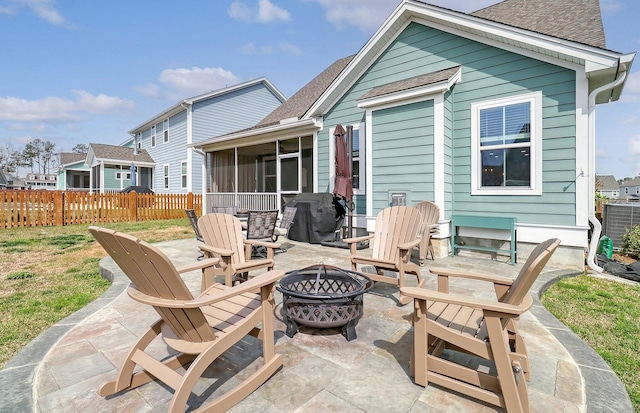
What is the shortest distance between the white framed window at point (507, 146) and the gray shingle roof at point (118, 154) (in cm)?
2055

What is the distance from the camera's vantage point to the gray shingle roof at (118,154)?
66.2 feet

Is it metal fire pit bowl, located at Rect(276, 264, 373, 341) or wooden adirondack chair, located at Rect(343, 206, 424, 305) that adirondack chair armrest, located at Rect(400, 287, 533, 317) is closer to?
metal fire pit bowl, located at Rect(276, 264, 373, 341)

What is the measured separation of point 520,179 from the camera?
569 centimetres

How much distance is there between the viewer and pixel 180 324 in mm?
1698

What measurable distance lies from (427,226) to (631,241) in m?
5.19

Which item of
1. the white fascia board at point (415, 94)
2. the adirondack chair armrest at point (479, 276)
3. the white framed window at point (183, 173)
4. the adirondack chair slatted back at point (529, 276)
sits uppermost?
the white fascia board at point (415, 94)

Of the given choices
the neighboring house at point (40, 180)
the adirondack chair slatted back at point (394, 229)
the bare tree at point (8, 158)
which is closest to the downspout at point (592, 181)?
the adirondack chair slatted back at point (394, 229)

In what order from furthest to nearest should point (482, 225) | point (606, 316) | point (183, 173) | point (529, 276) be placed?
point (183, 173), point (482, 225), point (606, 316), point (529, 276)

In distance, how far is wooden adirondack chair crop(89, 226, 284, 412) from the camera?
156 cm

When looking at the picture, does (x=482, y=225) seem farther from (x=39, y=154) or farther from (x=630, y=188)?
(x=630, y=188)

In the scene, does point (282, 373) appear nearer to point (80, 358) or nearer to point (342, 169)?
point (80, 358)

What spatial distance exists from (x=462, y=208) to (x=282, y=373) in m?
5.39

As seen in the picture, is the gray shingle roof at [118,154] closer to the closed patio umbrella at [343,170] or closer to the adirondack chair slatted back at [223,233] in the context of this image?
the closed patio umbrella at [343,170]

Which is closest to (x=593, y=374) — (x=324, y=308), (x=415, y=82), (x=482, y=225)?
(x=324, y=308)
